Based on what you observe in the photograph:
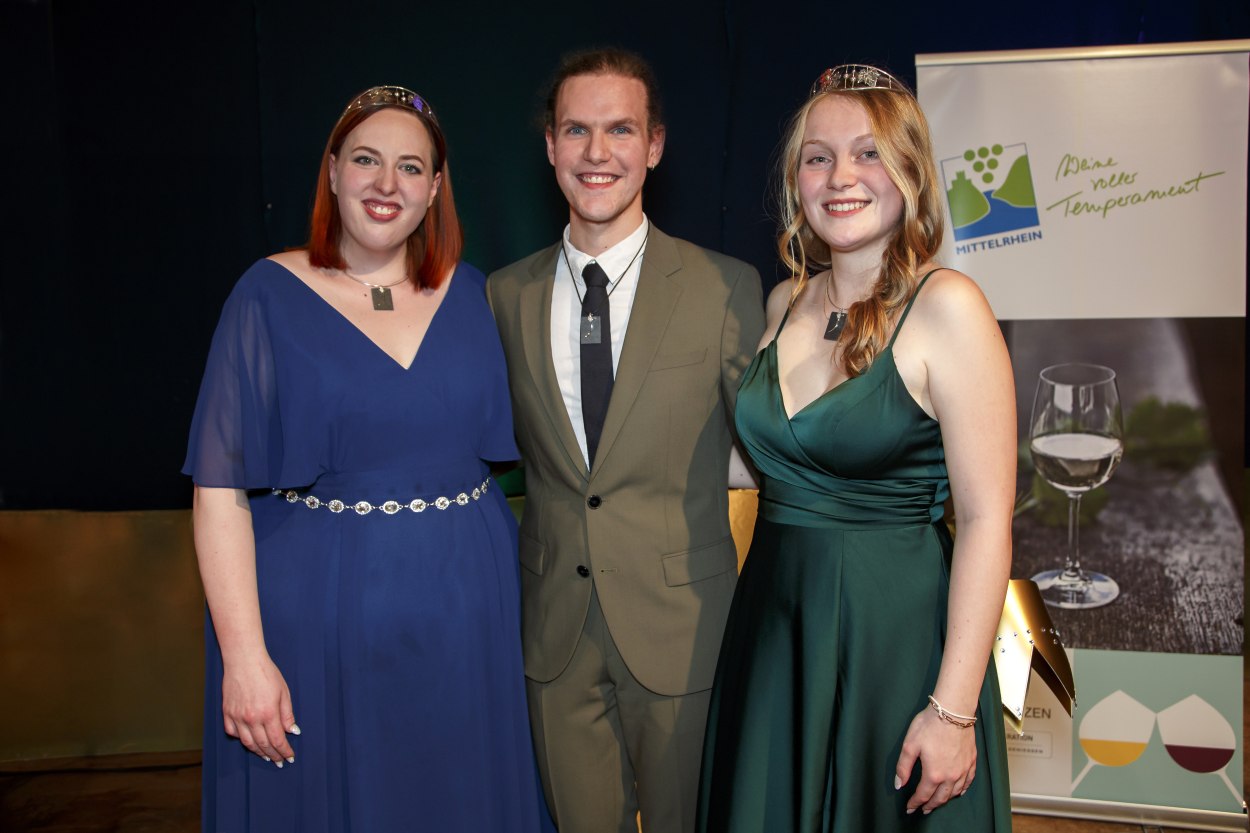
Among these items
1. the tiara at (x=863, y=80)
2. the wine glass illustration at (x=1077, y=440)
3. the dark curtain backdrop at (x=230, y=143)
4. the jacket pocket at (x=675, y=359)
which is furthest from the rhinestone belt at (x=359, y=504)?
the wine glass illustration at (x=1077, y=440)

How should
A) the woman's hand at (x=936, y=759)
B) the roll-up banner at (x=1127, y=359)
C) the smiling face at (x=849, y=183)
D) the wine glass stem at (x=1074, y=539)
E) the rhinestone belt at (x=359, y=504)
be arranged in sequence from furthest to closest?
1. the wine glass stem at (x=1074, y=539)
2. the roll-up banner at (x=1127, y=359)
3. the rhinestone belt at (x=359, y=504)
4. the smiling face at (x=849, y=183)
5. the woman's hand at (x=936, y=759)

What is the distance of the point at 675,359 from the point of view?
204 centimetres

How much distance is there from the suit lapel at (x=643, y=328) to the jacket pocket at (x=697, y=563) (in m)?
0.24

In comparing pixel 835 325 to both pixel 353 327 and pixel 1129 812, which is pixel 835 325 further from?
pixel 1129 812

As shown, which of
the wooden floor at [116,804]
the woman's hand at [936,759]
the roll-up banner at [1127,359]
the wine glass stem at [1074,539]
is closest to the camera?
the woman's hand at [936,759]

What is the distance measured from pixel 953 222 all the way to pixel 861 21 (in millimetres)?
761

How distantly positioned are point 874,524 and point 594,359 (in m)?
0.63

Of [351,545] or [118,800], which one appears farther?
[118,800]

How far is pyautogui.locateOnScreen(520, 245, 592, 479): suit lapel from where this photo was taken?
2.02 meters

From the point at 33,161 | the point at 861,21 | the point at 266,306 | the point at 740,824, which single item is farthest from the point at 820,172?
the point at 33,161

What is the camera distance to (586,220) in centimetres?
214

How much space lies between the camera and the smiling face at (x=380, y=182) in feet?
6.55

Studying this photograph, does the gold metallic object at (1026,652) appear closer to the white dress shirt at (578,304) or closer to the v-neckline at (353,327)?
the white dress shirt at (578,304)

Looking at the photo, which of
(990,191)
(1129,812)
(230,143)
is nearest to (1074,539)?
(1129,812)
